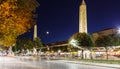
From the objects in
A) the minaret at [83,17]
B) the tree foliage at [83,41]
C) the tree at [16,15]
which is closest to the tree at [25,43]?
the minaret at [83,17]

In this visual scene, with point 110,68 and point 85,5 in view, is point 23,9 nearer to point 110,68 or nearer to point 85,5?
point 110,68

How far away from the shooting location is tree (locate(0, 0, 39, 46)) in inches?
668

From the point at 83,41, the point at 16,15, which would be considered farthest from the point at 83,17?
the point at 16,15

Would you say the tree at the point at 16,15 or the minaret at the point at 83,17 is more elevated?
the minaret at the point at 83,17

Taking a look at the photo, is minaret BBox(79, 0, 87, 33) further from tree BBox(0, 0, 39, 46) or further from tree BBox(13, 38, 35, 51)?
tree BBox(0, 0, 39, 46)

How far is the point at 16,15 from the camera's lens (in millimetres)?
18172

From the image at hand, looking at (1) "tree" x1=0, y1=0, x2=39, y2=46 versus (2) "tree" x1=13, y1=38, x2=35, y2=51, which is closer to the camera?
(1) "tree" x1=0, y1=0, x2=39, y2=46

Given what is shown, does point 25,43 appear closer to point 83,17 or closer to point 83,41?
point 83,17

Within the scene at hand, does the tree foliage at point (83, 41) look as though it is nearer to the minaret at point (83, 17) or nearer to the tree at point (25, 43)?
the minaret at point (83, 17)

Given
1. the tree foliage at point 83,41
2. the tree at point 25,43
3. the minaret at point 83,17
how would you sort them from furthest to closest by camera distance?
the tree at point 25,43
the minaret at point 83,17
the tree foliage at point 83,41

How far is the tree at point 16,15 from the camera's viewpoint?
16961mm

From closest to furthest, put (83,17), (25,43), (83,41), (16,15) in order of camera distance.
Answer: (16,15) < (83,41) < (83,17) < (25,43)

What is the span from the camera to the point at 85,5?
10212 cm

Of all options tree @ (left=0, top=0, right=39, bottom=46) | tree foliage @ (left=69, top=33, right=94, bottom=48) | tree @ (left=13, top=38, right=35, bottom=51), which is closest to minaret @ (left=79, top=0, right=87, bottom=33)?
tree foliage @ (left=69, top=33, right=94, bottom=48)
